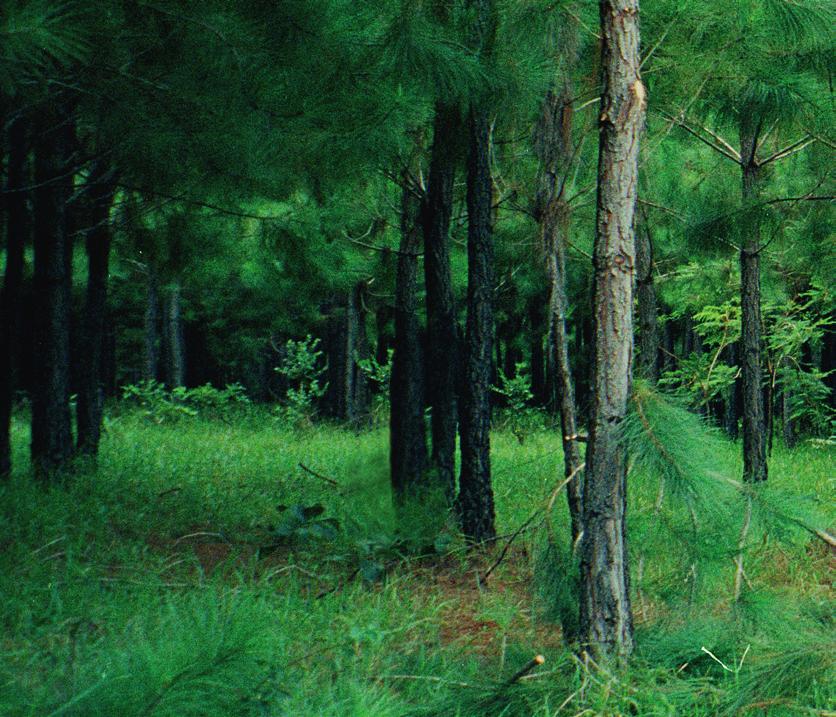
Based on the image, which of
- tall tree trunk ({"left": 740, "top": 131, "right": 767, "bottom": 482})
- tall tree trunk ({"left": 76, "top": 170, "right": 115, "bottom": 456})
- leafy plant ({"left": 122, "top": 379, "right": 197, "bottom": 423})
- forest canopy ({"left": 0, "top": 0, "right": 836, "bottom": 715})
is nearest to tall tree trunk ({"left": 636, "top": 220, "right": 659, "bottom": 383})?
forest canopy ({"left": 0, "top": 0, "right": 836, "bottom": 715})

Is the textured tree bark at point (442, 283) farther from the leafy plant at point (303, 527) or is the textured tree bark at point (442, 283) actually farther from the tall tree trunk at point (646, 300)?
the tall tree trunk at point (646, 300)

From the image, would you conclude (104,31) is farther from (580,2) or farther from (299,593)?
(299,593)

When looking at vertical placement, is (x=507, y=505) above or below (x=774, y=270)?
below

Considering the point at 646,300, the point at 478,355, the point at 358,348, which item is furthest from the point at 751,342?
the point at 358,348

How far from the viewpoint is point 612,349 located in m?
3.50

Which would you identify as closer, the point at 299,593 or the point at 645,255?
the point at 299,593

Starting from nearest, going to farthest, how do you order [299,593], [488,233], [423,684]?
[423,684]
[299,593]
[488,233]

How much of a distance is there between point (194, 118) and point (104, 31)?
80 centimetres

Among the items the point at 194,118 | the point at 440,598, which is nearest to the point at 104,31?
the point at 194,118

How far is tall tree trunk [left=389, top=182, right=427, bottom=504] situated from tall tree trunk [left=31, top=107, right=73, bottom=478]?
302 cm

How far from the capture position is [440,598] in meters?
5.64

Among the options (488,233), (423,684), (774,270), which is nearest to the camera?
(423,684)

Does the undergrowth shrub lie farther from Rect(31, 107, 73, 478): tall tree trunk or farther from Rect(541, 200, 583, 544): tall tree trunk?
Rect(541, 200, 583, 544): tall tree trunk

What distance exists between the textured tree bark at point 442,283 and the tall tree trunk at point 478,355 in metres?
0.67
